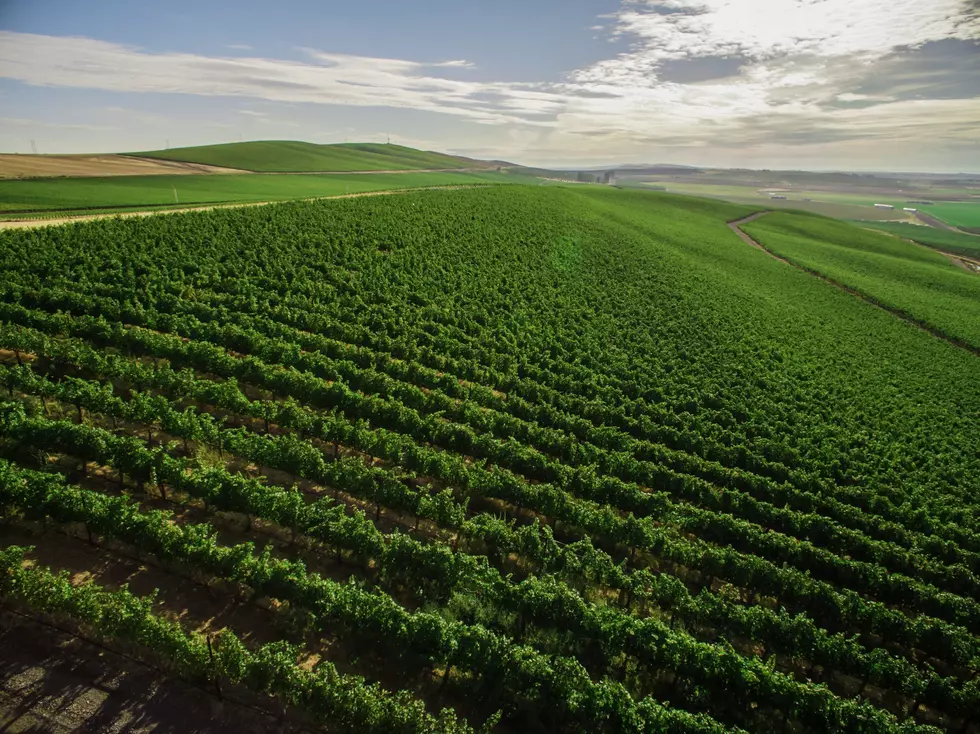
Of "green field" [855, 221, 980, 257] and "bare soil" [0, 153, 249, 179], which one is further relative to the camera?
"green field" [855, 221, 980, 257]

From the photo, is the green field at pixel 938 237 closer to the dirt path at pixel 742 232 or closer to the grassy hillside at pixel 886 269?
the grassy hillside at pixel 886 269

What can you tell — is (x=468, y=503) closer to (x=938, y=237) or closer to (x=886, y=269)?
(x=886, y=269)

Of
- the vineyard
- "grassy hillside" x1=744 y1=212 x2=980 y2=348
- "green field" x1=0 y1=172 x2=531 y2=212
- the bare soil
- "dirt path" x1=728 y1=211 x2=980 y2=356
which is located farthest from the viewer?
the bare soil

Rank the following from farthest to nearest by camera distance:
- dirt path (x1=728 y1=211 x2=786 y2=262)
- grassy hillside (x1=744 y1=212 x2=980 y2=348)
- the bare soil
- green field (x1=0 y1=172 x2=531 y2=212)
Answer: dirt path (x1=728 y1=211 x2=786 y2=262)
the bare soil
green field (x1=0 y1=172 x2=531 y2=212)
grassy hillside (x1=744 y1=212 x2=980 y2=348)

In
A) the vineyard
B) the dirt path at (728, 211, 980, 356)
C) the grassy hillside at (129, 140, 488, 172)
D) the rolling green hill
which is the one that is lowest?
the vineyard

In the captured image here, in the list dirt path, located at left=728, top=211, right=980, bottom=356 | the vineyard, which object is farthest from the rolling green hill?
dirt path, located at left=728, top=211, right=980, bottom=356

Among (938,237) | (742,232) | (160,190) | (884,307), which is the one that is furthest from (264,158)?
(938,237)

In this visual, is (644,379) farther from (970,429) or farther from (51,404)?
(51,404)

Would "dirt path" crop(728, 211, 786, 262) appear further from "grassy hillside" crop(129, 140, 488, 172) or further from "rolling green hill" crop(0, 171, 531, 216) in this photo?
"grassy hillside" crop(129, 140, 488, 172)
